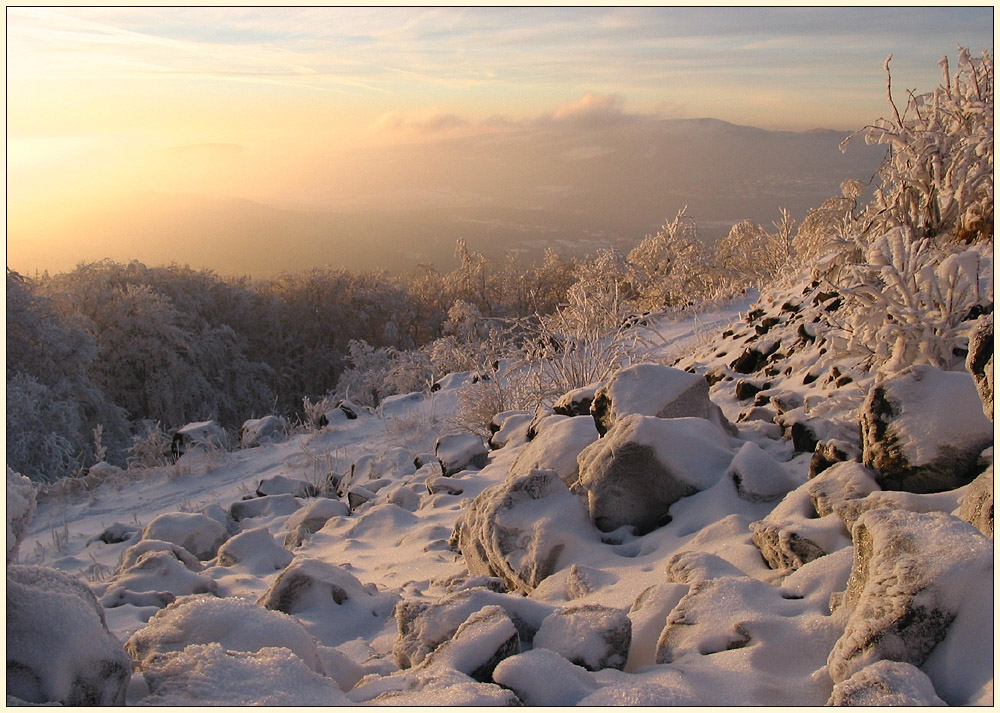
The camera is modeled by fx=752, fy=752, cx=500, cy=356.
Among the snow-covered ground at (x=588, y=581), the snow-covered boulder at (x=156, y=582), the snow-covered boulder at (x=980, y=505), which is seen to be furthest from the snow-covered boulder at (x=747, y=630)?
the snow-covered boulder at (x=156, y=582)

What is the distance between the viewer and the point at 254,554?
4.25 meters

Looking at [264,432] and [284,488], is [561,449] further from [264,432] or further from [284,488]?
[264,432]

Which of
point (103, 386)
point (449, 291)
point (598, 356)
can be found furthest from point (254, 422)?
point (449, 291)

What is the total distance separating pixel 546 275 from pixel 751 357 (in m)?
26.9

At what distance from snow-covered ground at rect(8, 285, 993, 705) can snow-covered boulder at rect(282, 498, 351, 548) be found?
0.6 inches

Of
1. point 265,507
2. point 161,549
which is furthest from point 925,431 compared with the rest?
point 265,507

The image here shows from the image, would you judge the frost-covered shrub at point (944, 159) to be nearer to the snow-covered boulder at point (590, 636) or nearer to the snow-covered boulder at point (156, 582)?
the snow-covered boulder at point (590, 636)

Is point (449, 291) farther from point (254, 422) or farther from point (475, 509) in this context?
point (475, 509)

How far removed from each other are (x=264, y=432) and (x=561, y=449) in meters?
5.95

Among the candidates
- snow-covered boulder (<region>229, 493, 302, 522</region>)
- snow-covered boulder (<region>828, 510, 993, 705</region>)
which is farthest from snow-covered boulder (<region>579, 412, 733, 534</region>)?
snow-covered boulder (<region>229, 493, 302, 522</region>)

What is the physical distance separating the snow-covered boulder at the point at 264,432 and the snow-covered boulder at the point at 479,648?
24.0ft

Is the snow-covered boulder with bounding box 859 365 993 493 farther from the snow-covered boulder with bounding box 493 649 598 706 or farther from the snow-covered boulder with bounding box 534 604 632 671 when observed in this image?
the snow-covered boulder with bounding box 493 649 598 706

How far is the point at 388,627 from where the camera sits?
2926 mm

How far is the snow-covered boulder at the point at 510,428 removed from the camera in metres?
6.12
